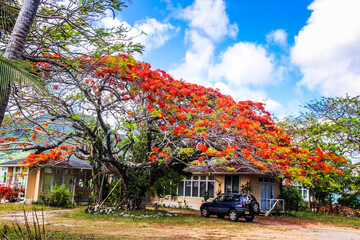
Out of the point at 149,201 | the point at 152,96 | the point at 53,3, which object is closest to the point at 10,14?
the point at 53,3

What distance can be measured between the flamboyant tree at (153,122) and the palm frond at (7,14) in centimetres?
241

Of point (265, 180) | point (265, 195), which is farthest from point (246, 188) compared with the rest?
point (265, 180)

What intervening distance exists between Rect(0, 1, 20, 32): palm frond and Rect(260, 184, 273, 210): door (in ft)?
65.6

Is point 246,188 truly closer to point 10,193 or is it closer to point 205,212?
point 205,212

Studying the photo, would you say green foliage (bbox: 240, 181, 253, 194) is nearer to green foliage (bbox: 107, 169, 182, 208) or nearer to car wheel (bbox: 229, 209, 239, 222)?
car wheel (bbox: 229, 209, 239, 222)

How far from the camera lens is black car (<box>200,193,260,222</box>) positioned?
1618cm

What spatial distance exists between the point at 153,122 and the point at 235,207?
6.54 m

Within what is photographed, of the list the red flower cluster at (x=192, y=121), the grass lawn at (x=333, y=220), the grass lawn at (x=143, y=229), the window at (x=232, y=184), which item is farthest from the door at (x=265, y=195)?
the red flower cluster at (x=192, y=121)

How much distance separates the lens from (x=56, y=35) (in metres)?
8.46

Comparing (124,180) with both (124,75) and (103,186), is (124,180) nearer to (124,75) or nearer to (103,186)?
(103,186)

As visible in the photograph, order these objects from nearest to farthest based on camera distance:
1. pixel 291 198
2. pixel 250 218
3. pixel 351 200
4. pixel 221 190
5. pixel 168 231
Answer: pixel 168 231 → pixel 250 218 → pixel 351 200 → pixel 221 190 → pixel 291 198

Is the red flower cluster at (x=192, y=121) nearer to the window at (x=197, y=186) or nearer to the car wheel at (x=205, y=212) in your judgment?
the car wheel at (x=205, y=212)

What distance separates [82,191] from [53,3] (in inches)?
759

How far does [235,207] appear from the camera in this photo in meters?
16.5
